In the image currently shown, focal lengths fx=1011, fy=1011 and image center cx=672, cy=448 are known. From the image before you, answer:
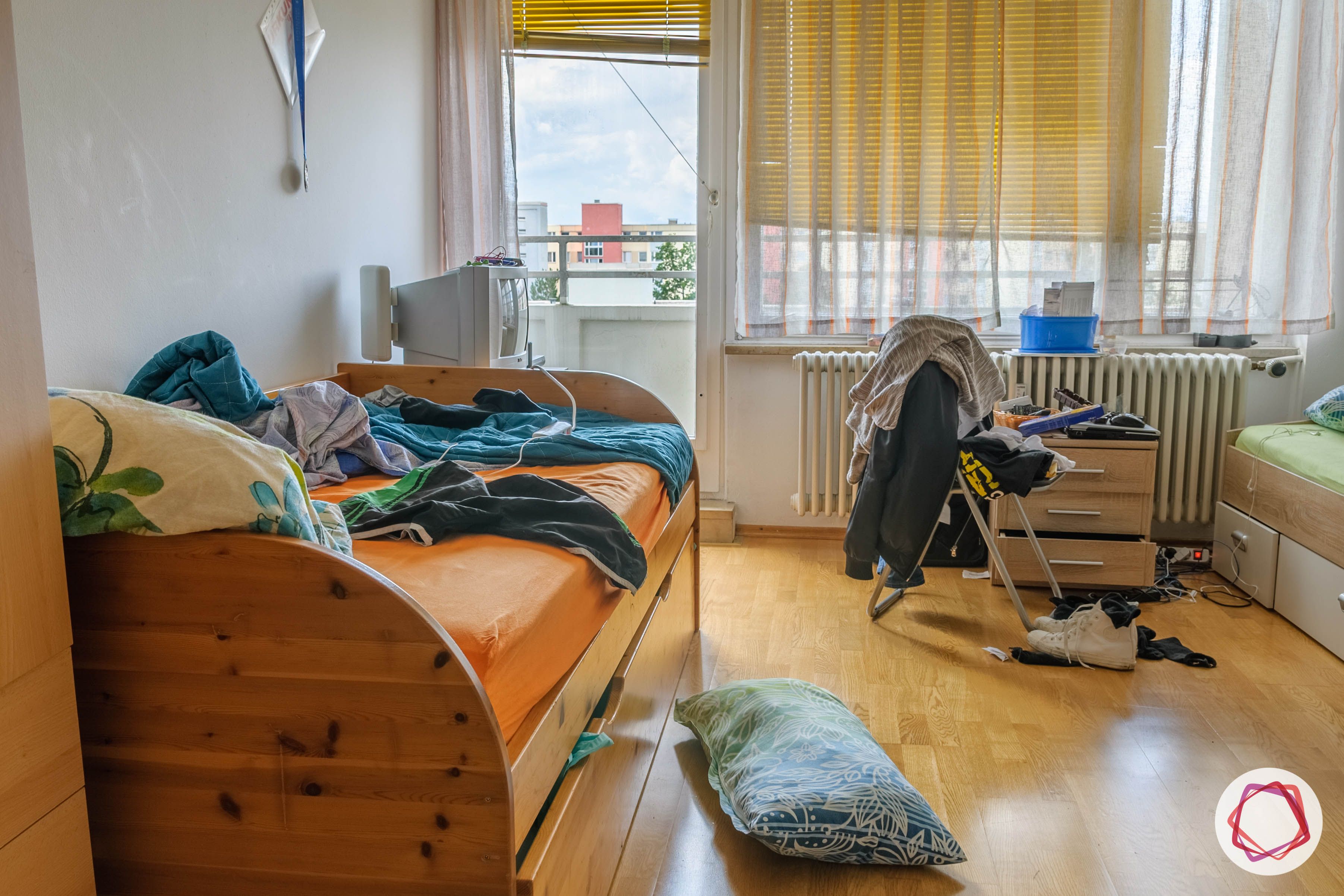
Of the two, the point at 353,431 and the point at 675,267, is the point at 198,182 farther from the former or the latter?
the point at 675,267

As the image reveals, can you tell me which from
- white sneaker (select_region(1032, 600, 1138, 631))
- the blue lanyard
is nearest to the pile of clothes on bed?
the blue lanyard

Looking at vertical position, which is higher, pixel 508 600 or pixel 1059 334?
pixel 1059 334

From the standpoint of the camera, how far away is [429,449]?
2281 mm

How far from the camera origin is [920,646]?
2729 millimetres

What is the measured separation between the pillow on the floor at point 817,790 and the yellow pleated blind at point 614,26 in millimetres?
2586

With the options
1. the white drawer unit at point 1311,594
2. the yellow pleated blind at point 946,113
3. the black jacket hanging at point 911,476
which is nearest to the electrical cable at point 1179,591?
the white drawer unit at point 1311,594

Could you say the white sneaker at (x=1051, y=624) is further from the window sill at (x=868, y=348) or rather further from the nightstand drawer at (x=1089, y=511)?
the window sill at (x=868, y=348)

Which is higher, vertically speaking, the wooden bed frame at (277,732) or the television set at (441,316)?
the television set at (441,316)

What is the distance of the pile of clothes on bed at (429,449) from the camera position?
5.29ft

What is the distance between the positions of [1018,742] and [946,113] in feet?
7.38

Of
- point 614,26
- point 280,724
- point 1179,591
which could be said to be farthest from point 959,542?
point 280,724

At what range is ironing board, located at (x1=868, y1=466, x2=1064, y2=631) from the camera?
275 cm

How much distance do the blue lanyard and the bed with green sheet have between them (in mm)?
2848

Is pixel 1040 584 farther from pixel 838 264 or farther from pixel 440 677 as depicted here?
pixel 440 677
